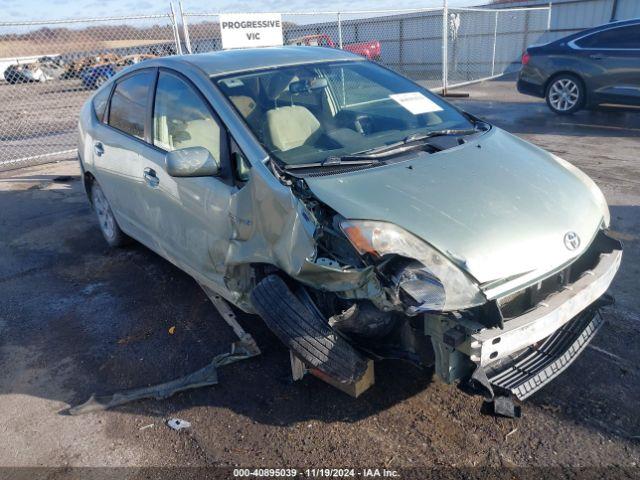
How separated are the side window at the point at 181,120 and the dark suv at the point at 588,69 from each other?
8.23m

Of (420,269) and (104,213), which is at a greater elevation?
(420,269)

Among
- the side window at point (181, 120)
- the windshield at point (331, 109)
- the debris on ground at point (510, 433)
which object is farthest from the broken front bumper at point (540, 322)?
the side window at point (181, 120)

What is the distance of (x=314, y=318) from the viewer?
8.54 ft

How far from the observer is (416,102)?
149 inches

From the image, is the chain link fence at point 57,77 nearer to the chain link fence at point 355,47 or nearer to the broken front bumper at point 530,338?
the chain link fence at point 355,47

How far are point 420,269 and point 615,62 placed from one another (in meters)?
8.75

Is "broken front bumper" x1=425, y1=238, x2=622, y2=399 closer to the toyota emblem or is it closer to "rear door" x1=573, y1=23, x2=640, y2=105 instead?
the toyota emblem

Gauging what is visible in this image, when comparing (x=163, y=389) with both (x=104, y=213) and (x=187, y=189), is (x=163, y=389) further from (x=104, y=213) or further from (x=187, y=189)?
Answer: (x=104, y=213)

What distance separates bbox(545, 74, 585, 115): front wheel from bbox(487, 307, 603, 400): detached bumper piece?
810 centimetres

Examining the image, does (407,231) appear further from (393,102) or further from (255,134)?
(393,102)

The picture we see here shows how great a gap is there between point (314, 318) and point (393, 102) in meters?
1.82

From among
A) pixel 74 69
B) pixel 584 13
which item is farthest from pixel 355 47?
pixel 74 69

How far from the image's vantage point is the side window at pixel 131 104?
160 inches

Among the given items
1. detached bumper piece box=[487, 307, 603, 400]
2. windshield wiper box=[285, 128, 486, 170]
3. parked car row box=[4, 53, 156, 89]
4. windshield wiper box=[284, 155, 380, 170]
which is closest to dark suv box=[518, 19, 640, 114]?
windshield wiper box=[285, 128, 486, 170]
